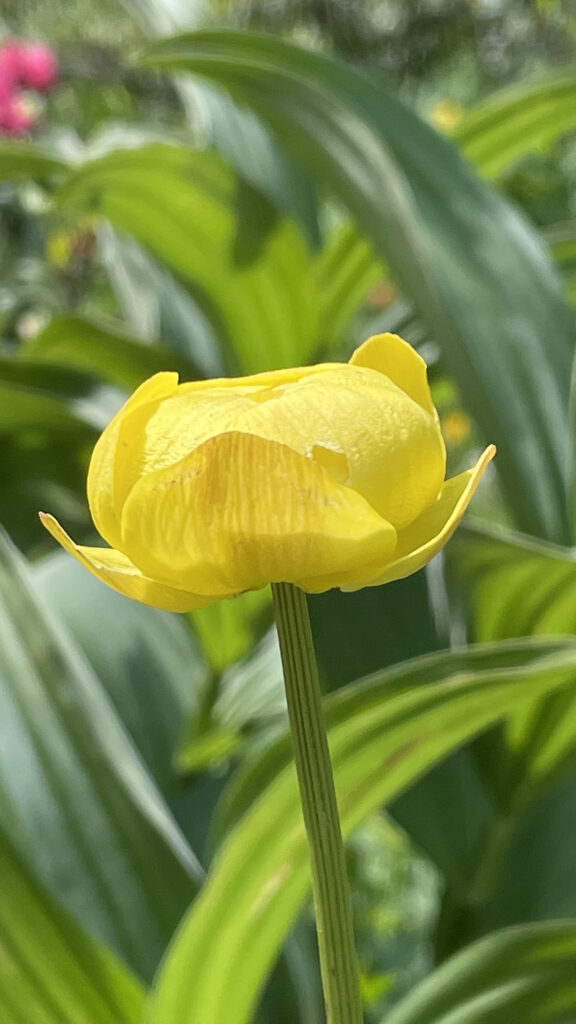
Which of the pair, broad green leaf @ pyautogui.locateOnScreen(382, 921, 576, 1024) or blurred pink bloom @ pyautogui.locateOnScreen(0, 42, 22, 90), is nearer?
broad green leaf @ pyautogui.locateOnScreen(382, 921, 576, 1024)

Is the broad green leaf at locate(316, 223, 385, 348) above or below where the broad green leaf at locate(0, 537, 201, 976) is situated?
above

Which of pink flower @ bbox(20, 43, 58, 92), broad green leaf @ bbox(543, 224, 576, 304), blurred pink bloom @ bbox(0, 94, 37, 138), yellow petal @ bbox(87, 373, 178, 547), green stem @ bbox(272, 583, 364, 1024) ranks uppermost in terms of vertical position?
pink flower @ bbox(20, 43, 58, 92)

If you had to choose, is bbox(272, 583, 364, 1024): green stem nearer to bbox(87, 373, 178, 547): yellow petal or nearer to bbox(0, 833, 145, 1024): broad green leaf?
bbox(87, 373, 178, 547): yellow petal

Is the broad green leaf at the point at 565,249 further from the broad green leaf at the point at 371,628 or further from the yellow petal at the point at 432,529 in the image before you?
the yellow petal at the point at 432,529

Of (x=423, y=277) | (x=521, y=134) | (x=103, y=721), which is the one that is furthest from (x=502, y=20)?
(x=103, y=721)

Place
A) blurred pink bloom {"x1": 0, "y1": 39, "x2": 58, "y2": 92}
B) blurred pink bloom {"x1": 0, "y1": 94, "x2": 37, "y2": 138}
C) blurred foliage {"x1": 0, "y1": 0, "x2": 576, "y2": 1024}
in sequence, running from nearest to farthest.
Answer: blurred foliage {"x1": 0, "y1": 0, "x2": 576, "y2": 1024}, blurred pink bloom {"x1": 0, "y1": 94, "x2": 37, "y2": 138}, blurred pink bloom {"x1": 0, "y1": 39, "x2": 58, "y2": 92}

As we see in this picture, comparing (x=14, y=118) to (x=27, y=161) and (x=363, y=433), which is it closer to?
(x=27, y=161)

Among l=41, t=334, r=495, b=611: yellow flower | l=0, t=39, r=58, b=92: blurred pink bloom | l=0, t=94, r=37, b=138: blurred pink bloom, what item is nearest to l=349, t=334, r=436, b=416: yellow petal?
l=41, t=334, r=495, b=611: yellow flower

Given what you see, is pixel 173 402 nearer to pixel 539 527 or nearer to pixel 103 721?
pixel 103 721

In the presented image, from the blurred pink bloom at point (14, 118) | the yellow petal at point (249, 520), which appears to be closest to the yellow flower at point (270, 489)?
the yellow petal at point (249, 520)
